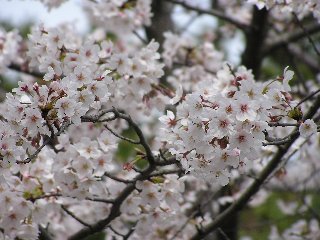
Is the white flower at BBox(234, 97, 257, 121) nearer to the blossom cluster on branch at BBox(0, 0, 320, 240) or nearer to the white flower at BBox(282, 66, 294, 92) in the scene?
the blossom cluster on branch at BBox(0, 0, 320, 240)

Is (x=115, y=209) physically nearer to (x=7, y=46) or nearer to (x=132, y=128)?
(x=132, y=128)

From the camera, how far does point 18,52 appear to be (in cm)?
405

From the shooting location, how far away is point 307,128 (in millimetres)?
1980

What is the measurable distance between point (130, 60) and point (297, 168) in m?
3.35

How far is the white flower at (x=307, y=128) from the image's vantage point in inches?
77.1

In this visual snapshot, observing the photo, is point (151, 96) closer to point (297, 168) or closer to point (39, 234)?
point (39, 234)

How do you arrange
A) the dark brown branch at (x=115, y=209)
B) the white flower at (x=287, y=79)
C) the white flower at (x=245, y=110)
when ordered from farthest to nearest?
the dark brown branch at (x=115, y=209) → the white flower at (x=287, y=79) → the white flower at (x=245, y=110)

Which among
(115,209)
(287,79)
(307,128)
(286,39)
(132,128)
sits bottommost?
(307,128)

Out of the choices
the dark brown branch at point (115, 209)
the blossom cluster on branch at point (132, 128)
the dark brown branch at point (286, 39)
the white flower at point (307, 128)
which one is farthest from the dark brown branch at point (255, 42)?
the white flower at point (307, 128)

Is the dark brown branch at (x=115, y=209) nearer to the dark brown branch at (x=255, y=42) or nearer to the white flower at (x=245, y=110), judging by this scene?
the white flower at (x=245, y=110)

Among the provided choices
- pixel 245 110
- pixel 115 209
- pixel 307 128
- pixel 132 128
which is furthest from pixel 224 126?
pixel 115 209

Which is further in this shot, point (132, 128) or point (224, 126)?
point (132, 128)

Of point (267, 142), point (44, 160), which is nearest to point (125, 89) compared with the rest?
point (44, 160)

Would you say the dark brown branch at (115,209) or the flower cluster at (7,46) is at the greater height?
the flower cluster at (7,46)
